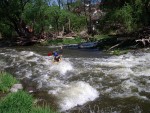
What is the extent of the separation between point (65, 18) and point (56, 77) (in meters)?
30.0

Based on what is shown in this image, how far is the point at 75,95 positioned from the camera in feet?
43.0

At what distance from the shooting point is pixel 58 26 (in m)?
46.3

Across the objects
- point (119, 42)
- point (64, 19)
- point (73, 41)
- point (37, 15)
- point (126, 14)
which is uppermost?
point (126, 14)

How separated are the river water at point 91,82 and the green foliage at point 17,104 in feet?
5.59

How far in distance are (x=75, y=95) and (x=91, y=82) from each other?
2.21 metres

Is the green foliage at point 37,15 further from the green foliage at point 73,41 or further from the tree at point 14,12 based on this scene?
the green foliage at point 73,41

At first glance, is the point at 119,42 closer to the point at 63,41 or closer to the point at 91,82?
the point at 63,41

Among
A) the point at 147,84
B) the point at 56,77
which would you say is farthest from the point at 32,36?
the point at 147,84

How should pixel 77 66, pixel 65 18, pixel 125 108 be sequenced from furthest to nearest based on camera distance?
pixel 65 18
pixel 77 66
pixel 125 108

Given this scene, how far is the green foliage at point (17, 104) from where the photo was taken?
31.4ft

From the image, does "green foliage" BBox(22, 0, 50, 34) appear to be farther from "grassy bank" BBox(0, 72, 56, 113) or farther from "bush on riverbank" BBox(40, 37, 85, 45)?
"grassy bank" BBox(0, 72, 56, 113)

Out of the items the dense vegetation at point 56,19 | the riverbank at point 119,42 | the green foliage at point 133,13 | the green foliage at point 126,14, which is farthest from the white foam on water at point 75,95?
the green foliage at point 133,13

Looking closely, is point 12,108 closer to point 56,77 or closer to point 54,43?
point 56,77

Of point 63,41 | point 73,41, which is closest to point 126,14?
point 73,41
